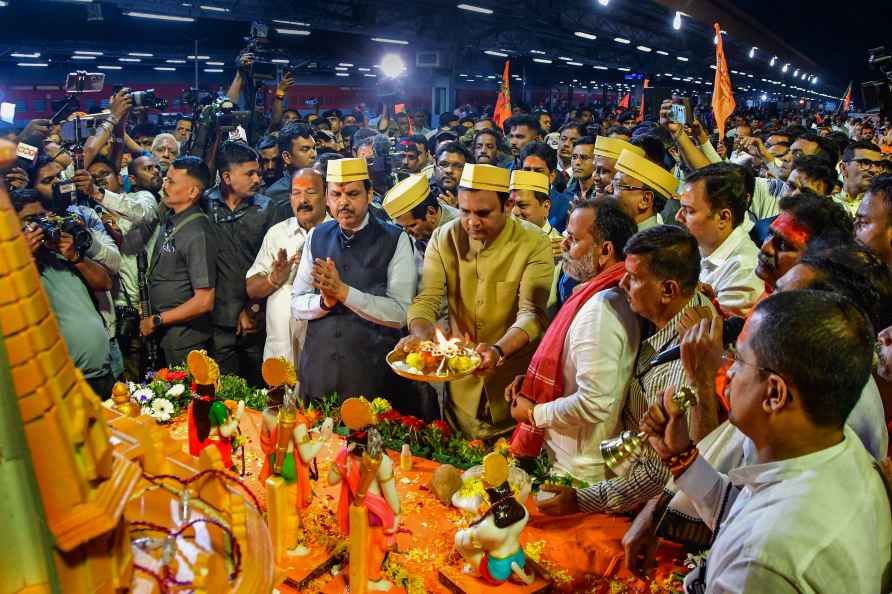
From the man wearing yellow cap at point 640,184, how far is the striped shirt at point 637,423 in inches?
52.6

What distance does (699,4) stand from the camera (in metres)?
18.0

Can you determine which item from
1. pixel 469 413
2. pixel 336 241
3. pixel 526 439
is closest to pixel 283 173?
pixel 336 241

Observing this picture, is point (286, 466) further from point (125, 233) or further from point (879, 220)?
point (125, 233)

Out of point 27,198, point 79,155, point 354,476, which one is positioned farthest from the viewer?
point 79,155

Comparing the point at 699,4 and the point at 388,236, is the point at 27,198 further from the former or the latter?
A: the point at 699,4

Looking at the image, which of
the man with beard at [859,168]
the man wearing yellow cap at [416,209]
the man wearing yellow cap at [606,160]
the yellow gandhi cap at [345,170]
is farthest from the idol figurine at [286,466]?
the man with beard at [859,168]

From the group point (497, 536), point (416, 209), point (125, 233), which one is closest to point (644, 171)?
point (416, 209)

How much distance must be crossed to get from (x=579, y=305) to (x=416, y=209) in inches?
66.3

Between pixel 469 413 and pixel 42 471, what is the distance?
8.77 feet

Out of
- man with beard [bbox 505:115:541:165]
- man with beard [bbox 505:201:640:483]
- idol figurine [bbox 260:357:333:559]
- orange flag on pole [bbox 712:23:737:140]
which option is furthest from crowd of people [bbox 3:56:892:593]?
orange flag on pole [bbox 712:23:737:140]

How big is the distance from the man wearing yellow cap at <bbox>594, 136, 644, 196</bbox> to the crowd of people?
21 millimetres

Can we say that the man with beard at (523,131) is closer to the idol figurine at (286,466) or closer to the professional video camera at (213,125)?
the professional video camera at (213,125)

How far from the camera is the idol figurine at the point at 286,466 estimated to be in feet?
6.86

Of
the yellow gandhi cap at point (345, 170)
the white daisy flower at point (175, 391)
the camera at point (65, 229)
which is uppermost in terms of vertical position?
the yellow gandhi cap at point (345, 170)
